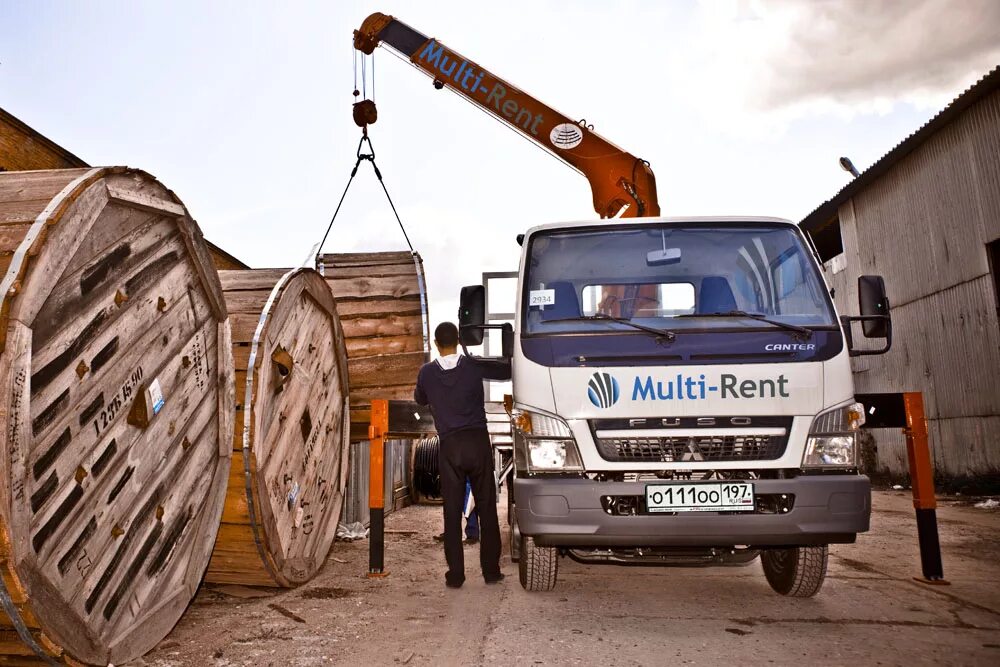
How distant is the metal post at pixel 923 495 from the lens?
16.2ft

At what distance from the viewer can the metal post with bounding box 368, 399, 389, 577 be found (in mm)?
5398

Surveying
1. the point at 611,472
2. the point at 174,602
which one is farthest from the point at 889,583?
the point at 174,602

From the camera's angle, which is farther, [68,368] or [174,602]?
[174,602]

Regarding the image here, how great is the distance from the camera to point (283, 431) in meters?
4.98

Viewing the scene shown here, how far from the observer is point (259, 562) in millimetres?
4367

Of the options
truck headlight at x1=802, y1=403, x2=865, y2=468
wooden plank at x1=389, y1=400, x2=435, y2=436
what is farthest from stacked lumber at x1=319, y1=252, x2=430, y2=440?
truck headlight at x1=802, y1=403, x2=865, y2=468

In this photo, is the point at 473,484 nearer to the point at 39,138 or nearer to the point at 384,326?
the point at 384,326

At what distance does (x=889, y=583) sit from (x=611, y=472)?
2.40m

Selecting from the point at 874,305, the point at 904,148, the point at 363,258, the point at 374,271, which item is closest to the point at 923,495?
the point at 874,305

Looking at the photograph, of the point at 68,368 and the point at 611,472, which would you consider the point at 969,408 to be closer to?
the point at 611,472

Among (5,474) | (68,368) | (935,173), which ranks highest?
(935,173)

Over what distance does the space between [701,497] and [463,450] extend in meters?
1.80

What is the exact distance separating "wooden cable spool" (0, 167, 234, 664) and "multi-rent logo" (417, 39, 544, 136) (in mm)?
6870

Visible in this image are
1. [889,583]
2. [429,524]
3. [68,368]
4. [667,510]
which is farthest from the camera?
[429,524]
